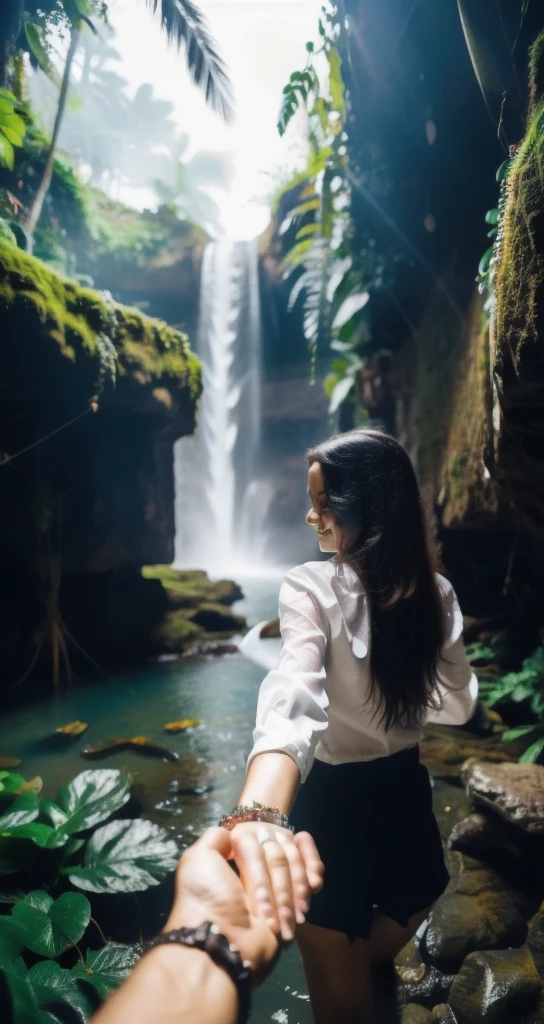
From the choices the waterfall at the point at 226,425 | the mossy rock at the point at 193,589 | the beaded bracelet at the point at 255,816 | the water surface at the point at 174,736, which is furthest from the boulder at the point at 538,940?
the waterfall at the point at 226,425

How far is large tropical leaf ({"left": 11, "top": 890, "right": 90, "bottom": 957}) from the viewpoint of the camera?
1.75m

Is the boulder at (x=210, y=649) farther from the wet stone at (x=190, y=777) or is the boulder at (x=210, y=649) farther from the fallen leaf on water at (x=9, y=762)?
the fallen leaf on water at (x=9, y=762)

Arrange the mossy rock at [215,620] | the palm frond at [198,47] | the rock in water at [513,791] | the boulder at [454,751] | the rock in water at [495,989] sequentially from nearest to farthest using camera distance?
the rock in water at [495,989] < the rock in water at [513,791] < the boulder at [454,751] < the palm frond at [198,47] < the mossy rock at [215,620]

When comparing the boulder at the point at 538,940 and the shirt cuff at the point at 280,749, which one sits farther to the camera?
the boulder at the point at 538,940

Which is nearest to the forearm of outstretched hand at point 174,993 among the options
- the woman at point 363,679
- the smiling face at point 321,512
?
the woman at point 363,679

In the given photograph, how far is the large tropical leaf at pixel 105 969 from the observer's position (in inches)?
66.5

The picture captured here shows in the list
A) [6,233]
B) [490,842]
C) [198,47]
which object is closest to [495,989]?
[490,842]

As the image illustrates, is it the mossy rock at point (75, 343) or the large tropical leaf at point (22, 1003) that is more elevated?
the mossy rock at point (75, 343)

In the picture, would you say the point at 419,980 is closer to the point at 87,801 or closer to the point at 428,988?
the point at 428,988

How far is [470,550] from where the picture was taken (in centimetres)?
638

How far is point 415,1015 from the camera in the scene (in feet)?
6.24

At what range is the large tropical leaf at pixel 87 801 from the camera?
93.4 inches

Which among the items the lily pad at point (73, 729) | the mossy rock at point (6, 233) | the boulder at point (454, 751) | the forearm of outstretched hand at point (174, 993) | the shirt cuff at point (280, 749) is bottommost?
the lily pad at point (73, 729)

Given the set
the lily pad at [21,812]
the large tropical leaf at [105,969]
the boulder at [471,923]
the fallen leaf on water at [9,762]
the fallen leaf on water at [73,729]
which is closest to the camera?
the large tropical leaf at [105,969]
